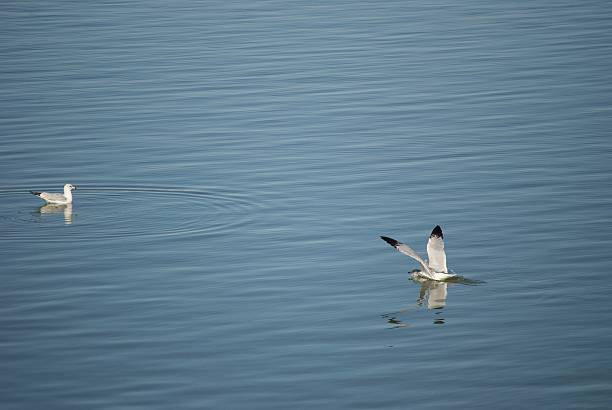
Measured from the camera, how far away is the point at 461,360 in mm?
15328

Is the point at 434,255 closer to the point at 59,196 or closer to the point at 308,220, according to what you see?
the point at 308,220

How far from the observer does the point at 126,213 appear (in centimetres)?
2239

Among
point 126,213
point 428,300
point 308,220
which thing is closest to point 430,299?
point 428,300

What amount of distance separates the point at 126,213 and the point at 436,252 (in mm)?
6663

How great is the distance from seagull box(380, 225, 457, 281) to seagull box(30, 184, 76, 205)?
23.2 ft

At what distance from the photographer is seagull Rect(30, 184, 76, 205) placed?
22427 millimetres

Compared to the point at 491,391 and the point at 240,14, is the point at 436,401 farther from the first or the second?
the point at 240,14

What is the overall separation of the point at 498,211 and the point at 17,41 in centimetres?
2437

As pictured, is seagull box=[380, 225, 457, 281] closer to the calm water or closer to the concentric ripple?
the calm water

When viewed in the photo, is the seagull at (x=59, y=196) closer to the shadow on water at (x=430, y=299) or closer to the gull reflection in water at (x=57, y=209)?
the gull reflection in water at (x=57, y=209)

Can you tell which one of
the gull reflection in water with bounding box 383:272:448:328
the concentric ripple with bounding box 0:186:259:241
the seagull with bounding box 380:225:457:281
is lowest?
the gull reflection in water with bounding box 383:272:448:328

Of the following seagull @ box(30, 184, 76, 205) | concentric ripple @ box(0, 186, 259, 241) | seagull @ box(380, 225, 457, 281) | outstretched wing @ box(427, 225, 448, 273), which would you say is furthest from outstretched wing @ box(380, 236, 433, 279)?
seagull @ box(30, 184, 76, 205)

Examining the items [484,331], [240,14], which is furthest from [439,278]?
[240,14]

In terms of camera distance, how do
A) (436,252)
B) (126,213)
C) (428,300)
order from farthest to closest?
1. (126,213)
2. (436,252)
3. (428,300)
